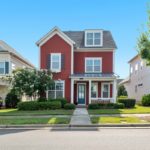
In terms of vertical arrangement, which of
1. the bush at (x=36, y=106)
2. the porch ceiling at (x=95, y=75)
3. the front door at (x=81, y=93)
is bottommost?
the bush at (x=36, y=106)

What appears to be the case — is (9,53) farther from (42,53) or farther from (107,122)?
(107,122)

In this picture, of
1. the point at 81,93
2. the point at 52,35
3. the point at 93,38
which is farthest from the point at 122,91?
the point at 52,35

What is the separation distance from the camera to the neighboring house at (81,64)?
32844 millimetres

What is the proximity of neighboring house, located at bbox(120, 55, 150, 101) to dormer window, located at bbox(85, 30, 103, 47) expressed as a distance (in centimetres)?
687

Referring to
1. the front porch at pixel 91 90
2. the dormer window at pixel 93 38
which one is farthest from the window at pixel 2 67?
the dormer window at pixel 93 38

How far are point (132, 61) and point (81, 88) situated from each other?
1553cm

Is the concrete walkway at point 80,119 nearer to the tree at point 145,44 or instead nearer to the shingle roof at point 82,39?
the tree at point 145,44

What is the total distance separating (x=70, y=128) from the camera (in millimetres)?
15820

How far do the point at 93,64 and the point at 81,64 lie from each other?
4.29ft

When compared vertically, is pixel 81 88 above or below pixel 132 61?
below

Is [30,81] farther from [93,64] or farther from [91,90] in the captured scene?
[91,90]

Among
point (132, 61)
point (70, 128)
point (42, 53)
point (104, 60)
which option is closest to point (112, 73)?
point (104, 60)

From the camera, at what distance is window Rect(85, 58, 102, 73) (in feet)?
111

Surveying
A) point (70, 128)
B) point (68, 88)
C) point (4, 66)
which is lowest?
point (70, 128)
